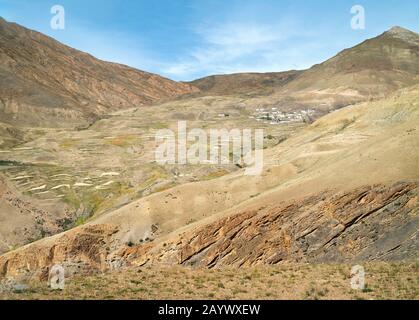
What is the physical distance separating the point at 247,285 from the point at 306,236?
8.36 meters

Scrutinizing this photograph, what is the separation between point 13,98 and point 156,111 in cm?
4837

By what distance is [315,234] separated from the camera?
80.1ft

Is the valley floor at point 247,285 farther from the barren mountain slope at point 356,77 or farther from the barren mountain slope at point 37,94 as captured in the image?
the barren mountain slope at point 37,94

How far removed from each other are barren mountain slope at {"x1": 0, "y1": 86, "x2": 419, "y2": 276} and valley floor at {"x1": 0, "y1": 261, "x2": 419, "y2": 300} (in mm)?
3482

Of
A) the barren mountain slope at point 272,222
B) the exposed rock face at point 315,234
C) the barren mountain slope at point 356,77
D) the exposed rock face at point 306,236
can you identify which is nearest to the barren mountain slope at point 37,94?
the barren mountain slope at point 356,77

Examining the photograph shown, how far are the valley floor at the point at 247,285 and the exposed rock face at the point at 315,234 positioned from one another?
269cm

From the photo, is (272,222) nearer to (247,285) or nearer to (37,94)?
(247,285)

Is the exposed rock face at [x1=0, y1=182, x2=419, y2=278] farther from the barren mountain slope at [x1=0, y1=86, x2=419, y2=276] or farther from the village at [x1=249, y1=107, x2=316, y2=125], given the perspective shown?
the village at [x1=249, y1=107, x2=316, y2=125]

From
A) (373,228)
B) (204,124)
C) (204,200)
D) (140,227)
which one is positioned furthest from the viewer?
(204,124)

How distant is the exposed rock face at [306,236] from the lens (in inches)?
868

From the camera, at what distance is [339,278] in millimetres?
17344

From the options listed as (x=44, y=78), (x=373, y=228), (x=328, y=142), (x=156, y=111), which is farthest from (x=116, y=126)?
Result: (x=373, y=228)

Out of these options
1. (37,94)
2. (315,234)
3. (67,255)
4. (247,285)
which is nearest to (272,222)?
(315,234)
